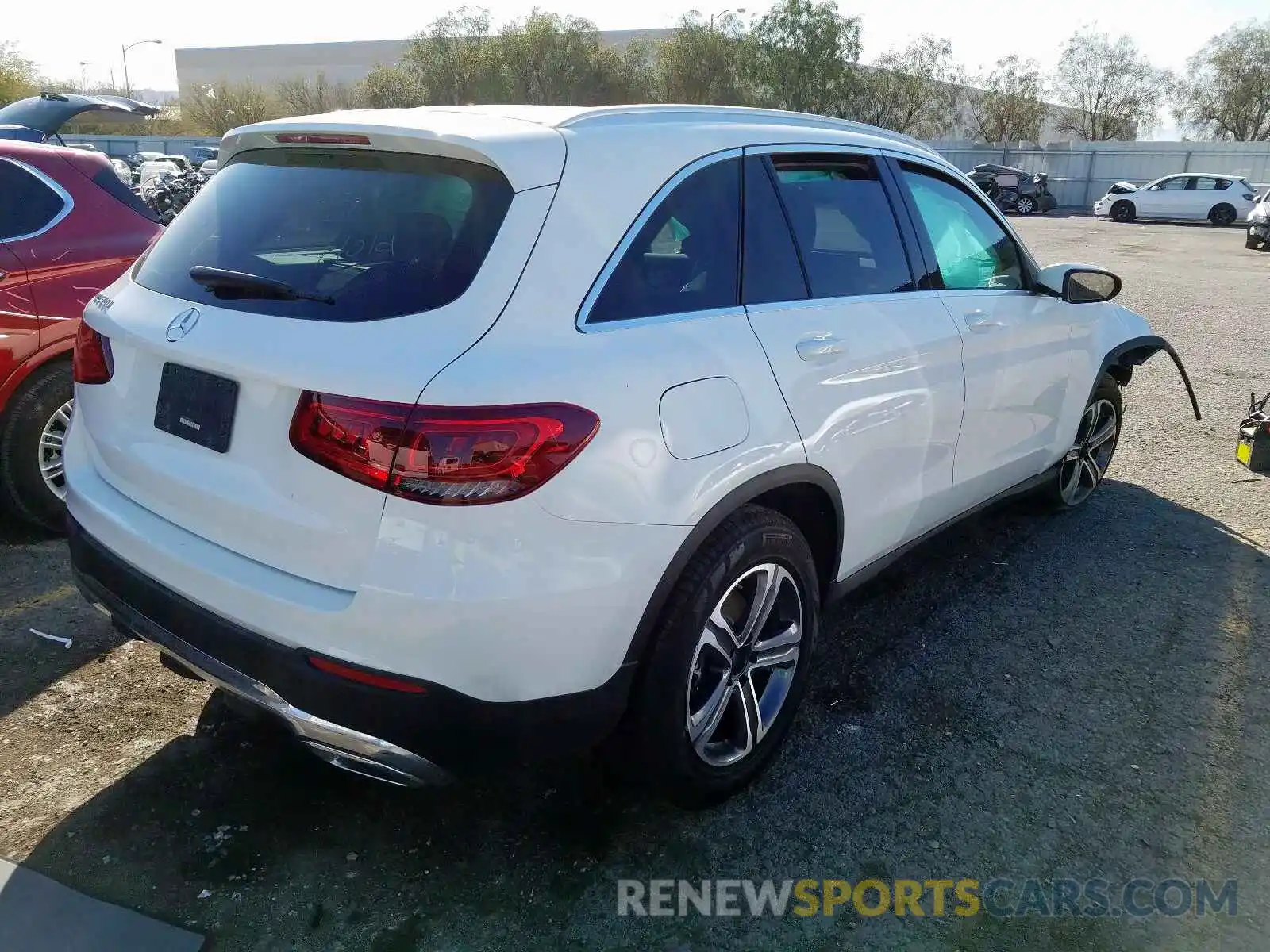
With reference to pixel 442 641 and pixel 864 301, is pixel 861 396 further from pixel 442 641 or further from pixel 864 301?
pixel 442 641

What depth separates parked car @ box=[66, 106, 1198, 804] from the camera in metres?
1.99

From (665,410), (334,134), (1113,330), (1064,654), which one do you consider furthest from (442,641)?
(1113,330)

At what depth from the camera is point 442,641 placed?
1.98 m

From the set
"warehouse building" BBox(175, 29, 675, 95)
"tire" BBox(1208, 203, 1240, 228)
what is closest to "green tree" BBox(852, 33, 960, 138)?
"tire" BBox(1208, 203, 1240, 228)

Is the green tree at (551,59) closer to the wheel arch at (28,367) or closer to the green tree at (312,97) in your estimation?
the green tree at (312,97)

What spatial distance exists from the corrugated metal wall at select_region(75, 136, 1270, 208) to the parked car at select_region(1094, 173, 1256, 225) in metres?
9.71

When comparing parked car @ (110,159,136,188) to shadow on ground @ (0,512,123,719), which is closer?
shadow on ground @ (0,512,123,719)

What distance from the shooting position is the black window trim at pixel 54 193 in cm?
437

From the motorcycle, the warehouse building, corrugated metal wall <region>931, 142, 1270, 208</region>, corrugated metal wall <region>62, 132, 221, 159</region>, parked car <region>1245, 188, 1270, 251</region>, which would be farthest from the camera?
the warehouse building

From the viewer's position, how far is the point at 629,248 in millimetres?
2330

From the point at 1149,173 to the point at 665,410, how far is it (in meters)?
46.8

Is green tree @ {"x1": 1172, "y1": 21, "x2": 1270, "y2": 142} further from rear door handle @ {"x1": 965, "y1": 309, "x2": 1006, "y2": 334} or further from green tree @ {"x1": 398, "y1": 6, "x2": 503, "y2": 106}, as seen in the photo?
rear door handle @ {"x1": 965, "y1": 309, "x2": 1006, "y2": 334}

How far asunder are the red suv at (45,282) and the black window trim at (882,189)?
309 cm

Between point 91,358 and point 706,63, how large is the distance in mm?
60119
